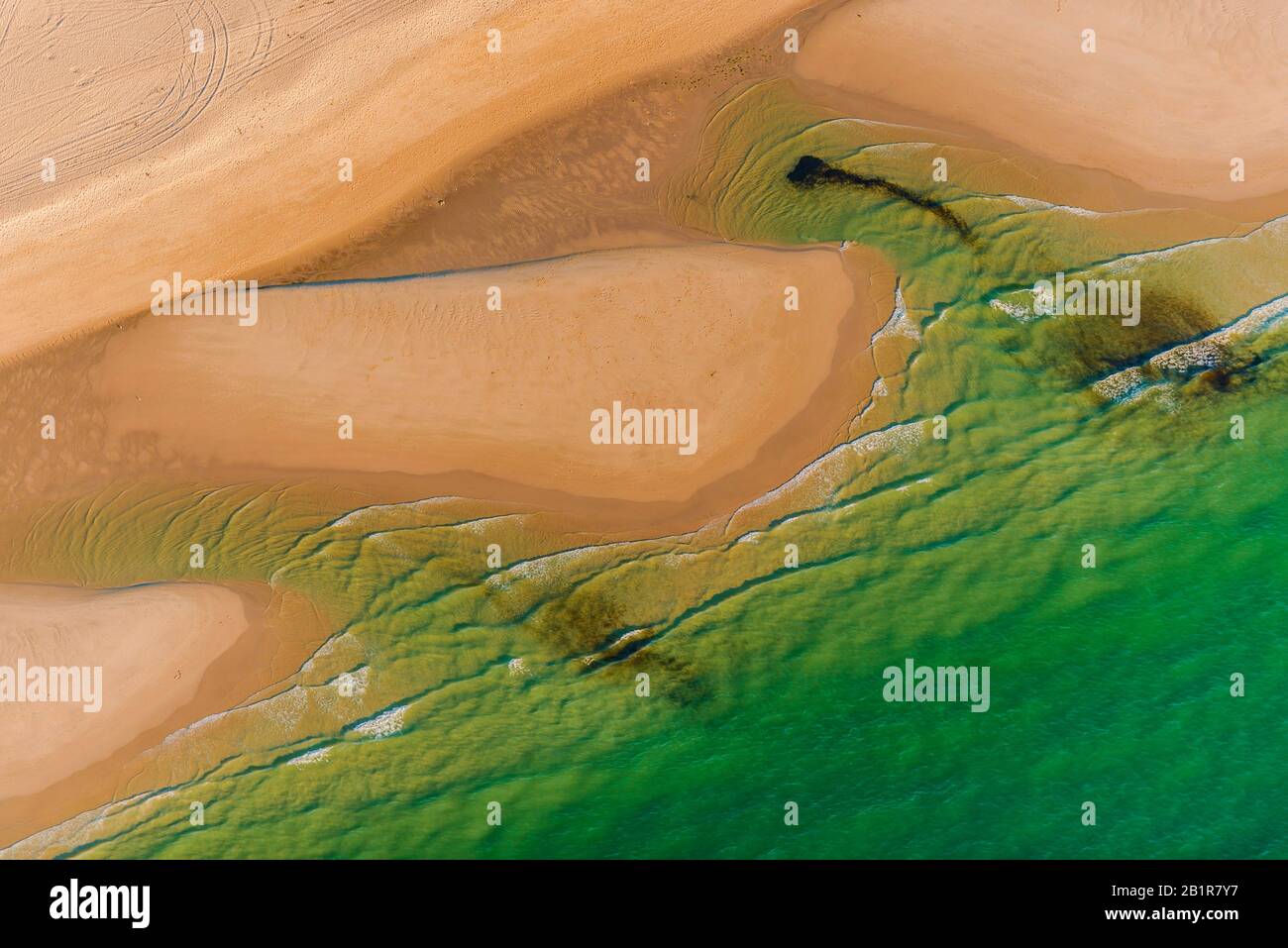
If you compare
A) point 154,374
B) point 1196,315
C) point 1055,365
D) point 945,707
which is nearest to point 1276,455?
point 1196,315

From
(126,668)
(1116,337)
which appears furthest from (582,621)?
(1116,337)

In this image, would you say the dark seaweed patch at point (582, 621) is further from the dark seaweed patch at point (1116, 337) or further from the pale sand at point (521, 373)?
the dark seaweed patch at point (1116, 337)

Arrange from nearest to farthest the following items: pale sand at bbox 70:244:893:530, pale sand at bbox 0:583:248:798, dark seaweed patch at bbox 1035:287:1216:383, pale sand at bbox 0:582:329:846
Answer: pale sand at bbox 0:582:329:846, pale sand at bbox 0:583:248:798, pale sand at bbox 70:244:893:530, dark seaweed patch at bbox 1035:287:1216:383

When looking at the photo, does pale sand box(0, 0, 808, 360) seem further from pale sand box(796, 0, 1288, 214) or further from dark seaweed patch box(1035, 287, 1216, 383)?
dark seaweed patch box(1035, 287, 1216, 383)

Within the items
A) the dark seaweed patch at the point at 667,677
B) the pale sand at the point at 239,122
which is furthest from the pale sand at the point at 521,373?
the dark seaweed patch at the point at 667,677

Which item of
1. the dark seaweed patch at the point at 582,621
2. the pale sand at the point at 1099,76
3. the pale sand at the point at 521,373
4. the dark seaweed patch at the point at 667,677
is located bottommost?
the dark seaweed patch at the point at 667,677

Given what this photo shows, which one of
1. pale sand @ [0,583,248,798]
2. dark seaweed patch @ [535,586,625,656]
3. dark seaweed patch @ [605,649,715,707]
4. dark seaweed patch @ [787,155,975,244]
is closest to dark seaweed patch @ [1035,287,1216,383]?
dark seaweed patch @ [787,155,975,244]
